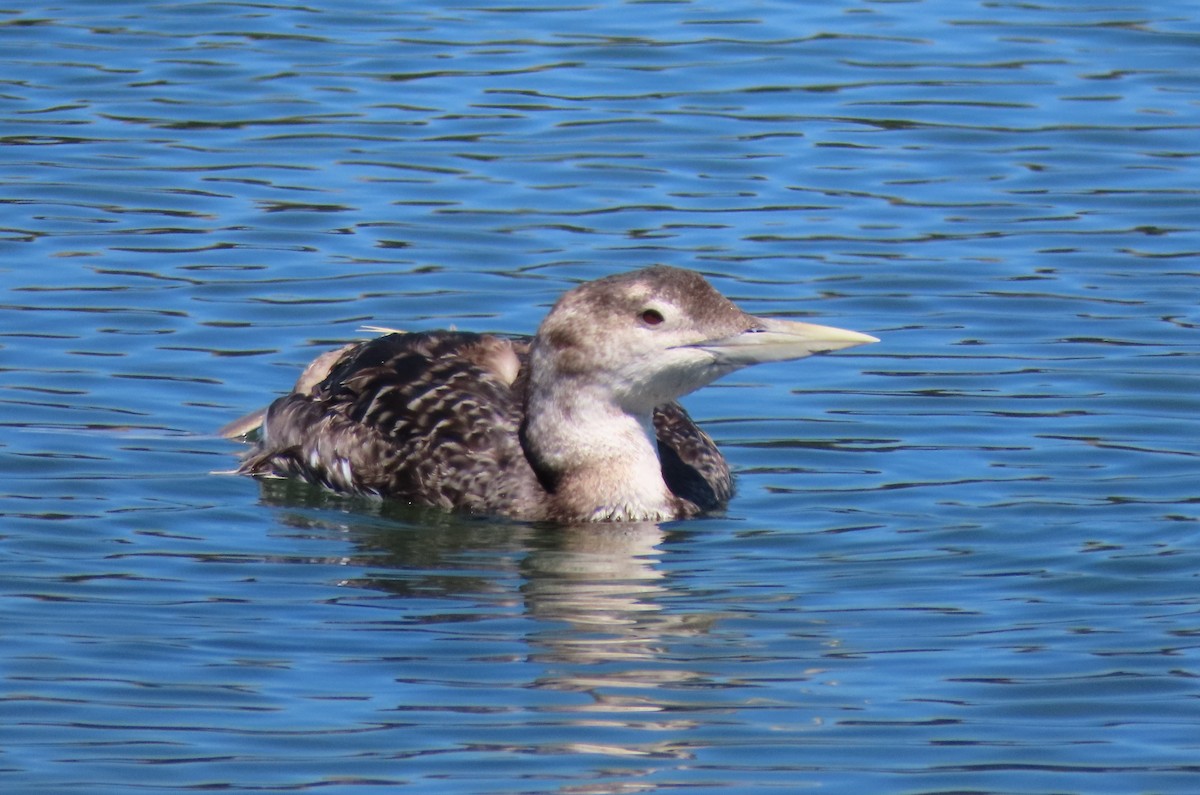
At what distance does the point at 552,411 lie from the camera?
32.9 feet

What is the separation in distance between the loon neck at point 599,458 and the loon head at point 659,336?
3.4 inches

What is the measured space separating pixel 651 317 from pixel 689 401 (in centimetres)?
201

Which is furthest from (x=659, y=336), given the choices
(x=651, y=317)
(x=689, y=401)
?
(x=689, y=401)

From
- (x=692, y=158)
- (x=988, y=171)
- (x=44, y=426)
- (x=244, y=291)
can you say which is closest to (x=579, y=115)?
(x=692, y=158)

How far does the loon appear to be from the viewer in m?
9.65

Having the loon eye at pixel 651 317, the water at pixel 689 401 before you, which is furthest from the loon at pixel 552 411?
the water at pixel 689 401

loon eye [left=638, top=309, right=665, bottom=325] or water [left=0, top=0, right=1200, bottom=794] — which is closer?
water [left=0, top=0, right=1200, bottom=794]

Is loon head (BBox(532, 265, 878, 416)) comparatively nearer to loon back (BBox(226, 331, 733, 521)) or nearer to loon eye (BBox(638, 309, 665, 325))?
loon eye (BBox(638, 309, 665, 325))

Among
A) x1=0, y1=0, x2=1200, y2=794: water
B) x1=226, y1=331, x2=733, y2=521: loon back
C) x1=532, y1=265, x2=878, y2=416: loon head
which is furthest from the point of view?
x1=226, y1=331, x2=733, y2=521: loon back

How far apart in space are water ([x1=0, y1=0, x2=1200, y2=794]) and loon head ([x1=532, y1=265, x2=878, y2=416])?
56cm

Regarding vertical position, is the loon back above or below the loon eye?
below

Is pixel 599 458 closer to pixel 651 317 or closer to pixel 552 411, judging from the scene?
pixel 552 411

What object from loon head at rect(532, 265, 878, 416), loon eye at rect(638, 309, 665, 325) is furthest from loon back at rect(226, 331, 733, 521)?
loon eye at rect(638, 309, 665, 325)

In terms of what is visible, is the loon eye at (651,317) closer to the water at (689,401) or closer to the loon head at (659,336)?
the loon head at (659,336)
